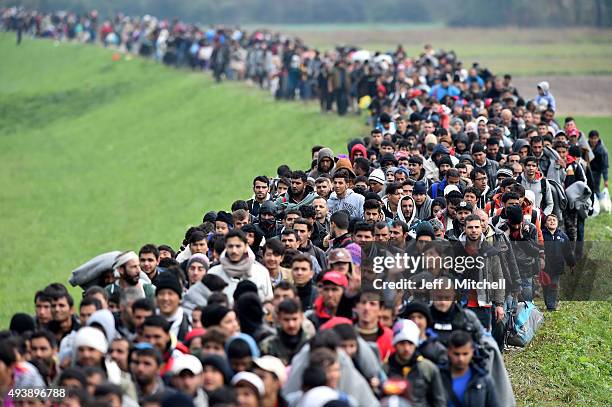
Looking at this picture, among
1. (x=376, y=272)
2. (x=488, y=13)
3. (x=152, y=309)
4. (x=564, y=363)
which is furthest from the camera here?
(x=488, y=13)

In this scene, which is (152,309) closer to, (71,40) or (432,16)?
(71,40)

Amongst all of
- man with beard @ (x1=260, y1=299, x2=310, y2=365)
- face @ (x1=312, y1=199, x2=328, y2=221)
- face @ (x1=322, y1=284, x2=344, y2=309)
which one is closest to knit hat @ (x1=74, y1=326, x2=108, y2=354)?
man with beard @ (x1=260, y1=299, x2=310, y2=365)

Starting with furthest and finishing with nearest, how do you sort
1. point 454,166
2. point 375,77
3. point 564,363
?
point 375,77
point 454,166
point 564,363

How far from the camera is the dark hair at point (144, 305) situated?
9.92m

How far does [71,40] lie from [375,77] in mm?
40336

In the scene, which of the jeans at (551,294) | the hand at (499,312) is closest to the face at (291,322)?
the hand at (499,312)

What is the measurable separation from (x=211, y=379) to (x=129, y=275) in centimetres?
293

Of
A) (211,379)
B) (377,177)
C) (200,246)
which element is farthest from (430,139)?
(211,379)

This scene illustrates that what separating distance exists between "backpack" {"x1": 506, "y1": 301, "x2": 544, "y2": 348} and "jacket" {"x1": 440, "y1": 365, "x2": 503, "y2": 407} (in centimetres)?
457

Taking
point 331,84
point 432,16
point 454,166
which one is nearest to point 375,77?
point 331,84

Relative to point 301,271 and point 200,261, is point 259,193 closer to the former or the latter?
point 200,261

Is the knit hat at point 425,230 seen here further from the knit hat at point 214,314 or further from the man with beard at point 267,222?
the knit hat at point 214,314

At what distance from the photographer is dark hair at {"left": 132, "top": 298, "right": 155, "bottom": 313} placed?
9.92m

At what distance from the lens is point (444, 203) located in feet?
47.9
